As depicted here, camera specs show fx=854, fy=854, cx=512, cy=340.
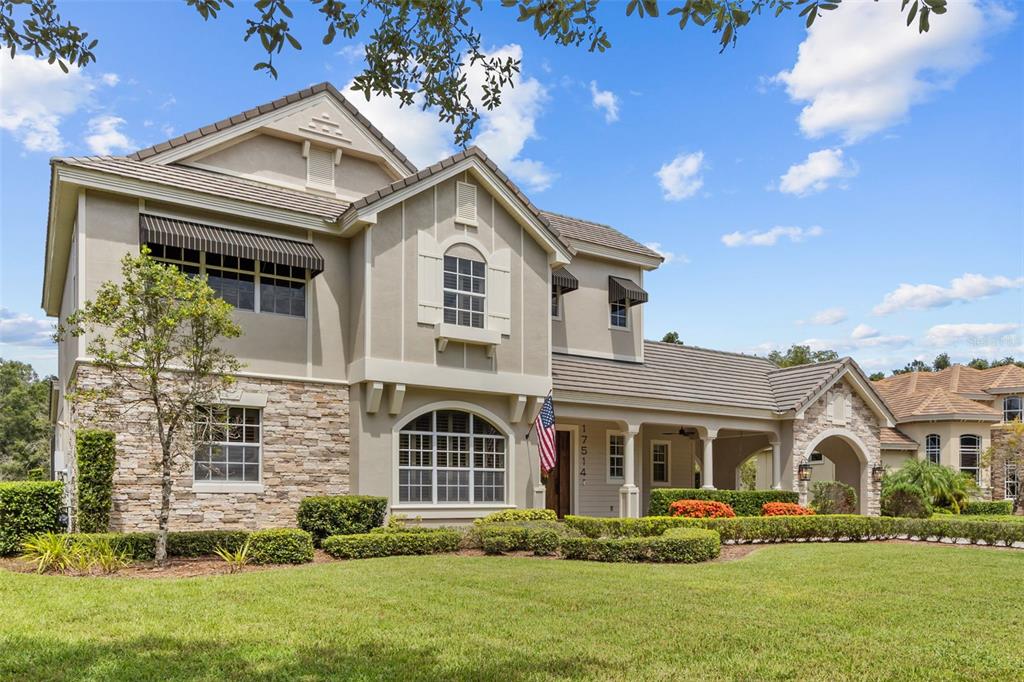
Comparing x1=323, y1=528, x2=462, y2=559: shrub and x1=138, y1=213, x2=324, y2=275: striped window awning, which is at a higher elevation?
x1=138, y1=213, x2=324, y2=275: striped window awning

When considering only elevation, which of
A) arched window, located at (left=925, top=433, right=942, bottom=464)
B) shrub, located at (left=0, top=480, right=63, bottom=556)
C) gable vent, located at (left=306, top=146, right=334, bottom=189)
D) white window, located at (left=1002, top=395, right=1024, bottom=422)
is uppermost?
gable vent, located at (left=306, top=146, right=334, bottom=189)

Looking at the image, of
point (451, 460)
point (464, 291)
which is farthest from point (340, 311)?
point (451, 460)

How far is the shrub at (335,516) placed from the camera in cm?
1627

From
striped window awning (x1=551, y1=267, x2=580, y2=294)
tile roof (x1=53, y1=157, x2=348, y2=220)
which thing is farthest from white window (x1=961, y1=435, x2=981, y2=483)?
tile roof (x1=53, y1=157, x2=348, y2=220)

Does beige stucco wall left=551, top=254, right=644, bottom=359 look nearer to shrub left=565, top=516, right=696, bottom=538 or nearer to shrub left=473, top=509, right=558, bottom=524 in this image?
shrub left=473, top=509, right=558, bottom=524

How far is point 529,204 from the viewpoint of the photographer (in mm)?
19984

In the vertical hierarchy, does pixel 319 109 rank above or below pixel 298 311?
above

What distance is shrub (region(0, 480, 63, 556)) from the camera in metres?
14.1

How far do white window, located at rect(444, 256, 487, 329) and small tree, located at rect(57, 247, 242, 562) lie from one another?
5.40 metres

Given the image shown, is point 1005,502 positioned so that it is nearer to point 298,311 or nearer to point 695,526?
point 695,526

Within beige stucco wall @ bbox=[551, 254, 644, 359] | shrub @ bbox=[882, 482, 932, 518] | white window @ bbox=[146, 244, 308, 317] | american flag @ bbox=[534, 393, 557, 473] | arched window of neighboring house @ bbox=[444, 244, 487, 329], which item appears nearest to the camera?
white window @ bbox=[146, 244, 308, 317]

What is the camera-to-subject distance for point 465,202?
762 inches

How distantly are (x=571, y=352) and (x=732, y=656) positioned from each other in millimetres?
15624

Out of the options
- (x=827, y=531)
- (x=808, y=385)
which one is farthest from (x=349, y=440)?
(x=808, y=385)
